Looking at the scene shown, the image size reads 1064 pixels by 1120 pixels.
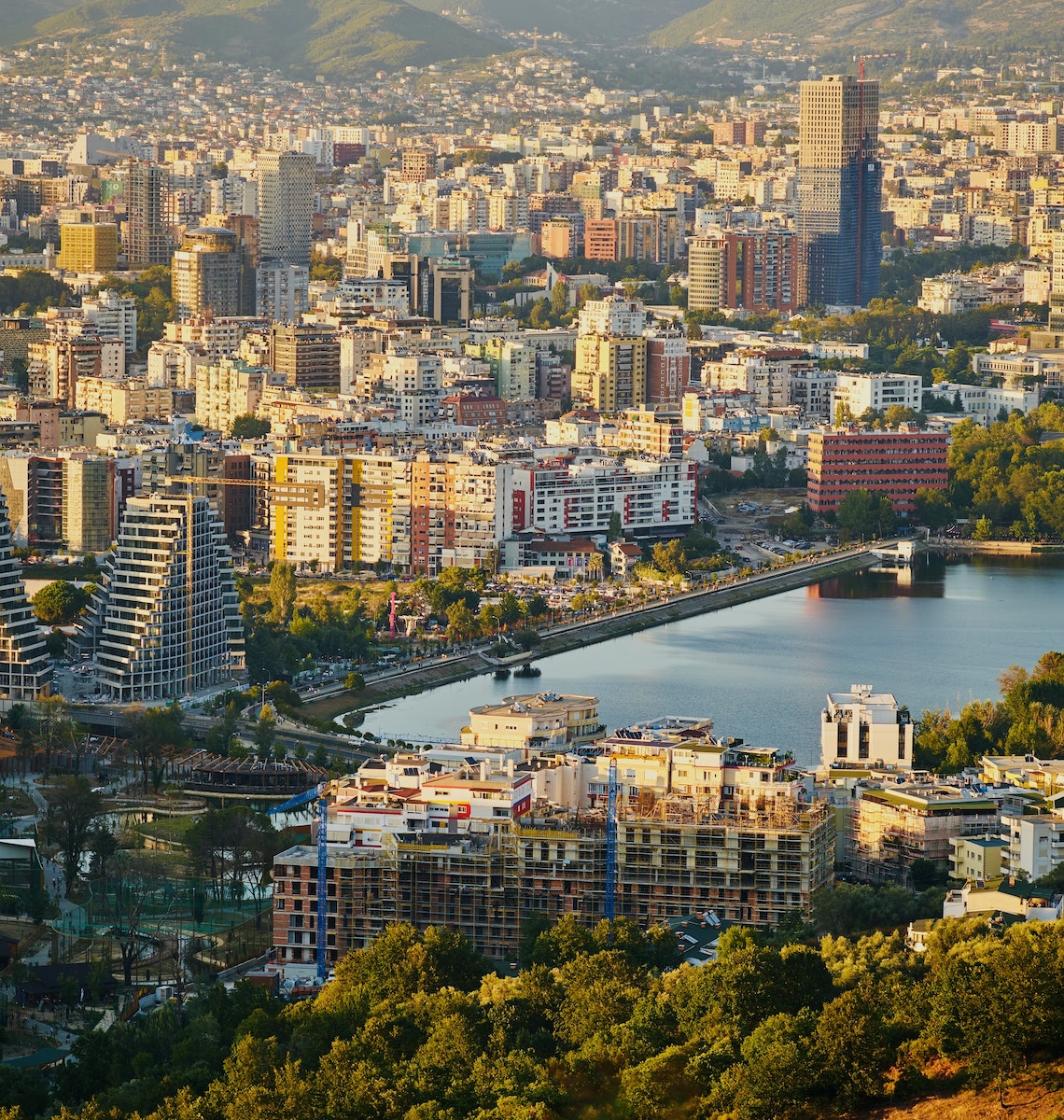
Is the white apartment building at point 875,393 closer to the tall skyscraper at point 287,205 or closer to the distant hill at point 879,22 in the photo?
the tall skyscraper at point 287,205

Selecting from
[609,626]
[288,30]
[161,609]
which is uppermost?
[288,30]

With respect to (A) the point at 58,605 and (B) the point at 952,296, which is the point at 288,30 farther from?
(A) the point at 58,605

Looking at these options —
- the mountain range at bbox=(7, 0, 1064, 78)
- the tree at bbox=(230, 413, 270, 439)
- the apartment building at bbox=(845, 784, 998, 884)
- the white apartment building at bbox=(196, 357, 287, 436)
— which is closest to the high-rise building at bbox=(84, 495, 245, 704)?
the apartment building at bbox=(845, 784, 998, 884)

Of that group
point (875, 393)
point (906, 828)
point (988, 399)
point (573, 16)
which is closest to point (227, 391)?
point (875, 393)

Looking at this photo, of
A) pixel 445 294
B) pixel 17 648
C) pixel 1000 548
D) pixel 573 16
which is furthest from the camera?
pixel 573 16

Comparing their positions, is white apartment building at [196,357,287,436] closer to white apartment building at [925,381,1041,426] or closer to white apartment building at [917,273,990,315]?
white apartment building at [925,381,1041,426]

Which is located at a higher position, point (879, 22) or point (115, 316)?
point (879, 22)

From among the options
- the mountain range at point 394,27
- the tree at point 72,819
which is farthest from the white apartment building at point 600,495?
the mountain range at point 394,27
